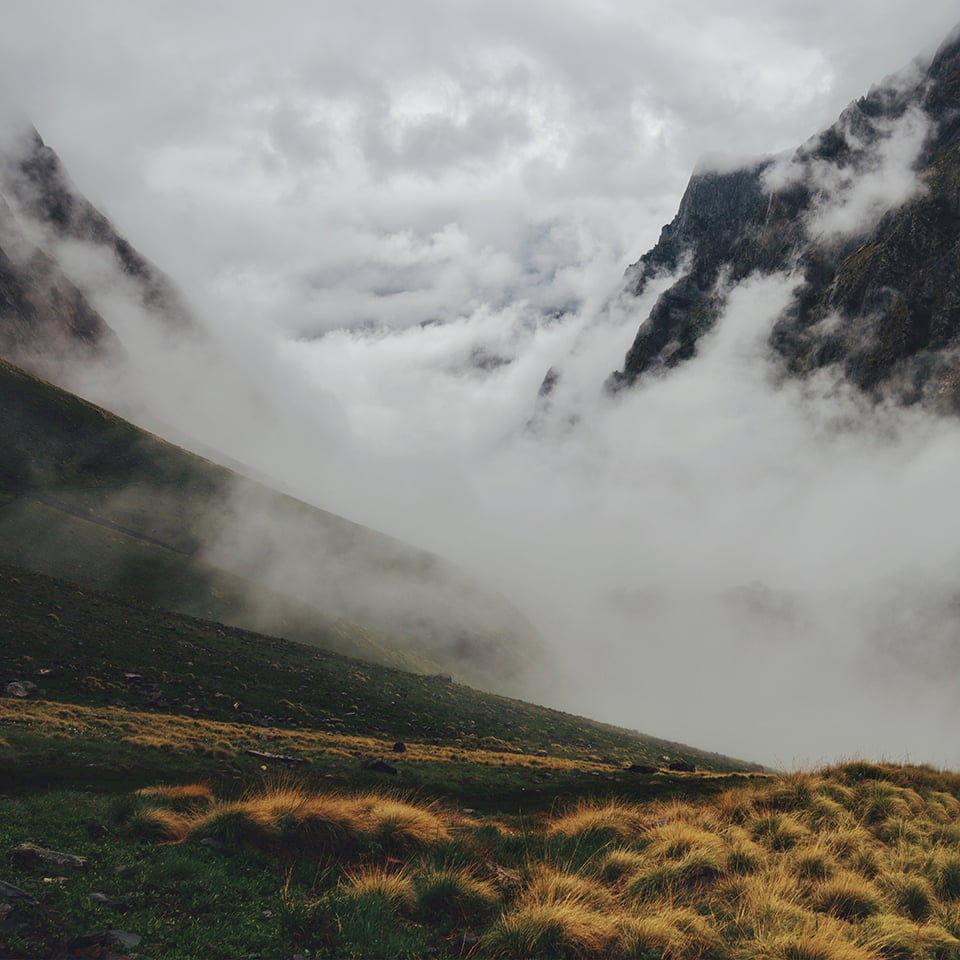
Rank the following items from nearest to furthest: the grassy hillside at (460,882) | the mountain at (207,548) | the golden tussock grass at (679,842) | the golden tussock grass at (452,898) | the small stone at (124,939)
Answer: the small stone at (124,939), the grassy hillside at (460,882), the golden tussock grass at (452,898), the golden tussock grass at (679,842), the mountain at (207,548)

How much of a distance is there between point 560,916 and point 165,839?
870 cm

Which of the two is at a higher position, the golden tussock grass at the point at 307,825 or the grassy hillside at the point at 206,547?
the grassy hillside at the point at 206,547

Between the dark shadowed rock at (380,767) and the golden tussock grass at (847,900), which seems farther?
the dark shadowed rock at (380,767)

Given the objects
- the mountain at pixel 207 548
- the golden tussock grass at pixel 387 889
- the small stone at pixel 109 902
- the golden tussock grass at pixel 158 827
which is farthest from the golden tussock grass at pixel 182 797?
the mountain at pixel 207 548

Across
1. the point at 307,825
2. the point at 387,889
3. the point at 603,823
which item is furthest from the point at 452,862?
the point at 603,823

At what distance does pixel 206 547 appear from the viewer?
131125 millimetres

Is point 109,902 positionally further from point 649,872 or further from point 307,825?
point 649,872

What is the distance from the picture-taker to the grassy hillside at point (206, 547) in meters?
98.1

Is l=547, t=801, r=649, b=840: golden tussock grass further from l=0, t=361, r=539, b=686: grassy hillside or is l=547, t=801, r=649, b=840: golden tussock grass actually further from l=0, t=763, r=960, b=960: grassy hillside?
l=0, t=361, r=539, b=686: grassy hillside

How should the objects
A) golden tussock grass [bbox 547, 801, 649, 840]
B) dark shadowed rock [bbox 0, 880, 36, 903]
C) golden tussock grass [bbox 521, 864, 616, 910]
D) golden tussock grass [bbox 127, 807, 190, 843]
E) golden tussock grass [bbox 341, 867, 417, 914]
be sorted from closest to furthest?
dark shadowed rock [bbox 0, 880, 36, 903]
golden tussock grass [bbox 341, 867, 417, 914]
golden tussock grass [bbox 521, 864, 616, 910]
golden tussock grass [bbox 127, 807, 190, 843]
golden tussock grass [bbox 547, 801, 649, 840]

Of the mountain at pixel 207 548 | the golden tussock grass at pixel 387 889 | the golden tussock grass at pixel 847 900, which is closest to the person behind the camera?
the golden tussock grass at pixel 387 889

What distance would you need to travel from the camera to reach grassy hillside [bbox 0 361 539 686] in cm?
9812

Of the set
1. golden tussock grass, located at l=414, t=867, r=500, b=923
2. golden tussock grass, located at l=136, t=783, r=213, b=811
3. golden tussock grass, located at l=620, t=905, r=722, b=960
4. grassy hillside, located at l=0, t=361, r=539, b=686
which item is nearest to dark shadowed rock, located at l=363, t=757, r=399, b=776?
golden tussock grass, located at l=136, t=783, r=213, b=811

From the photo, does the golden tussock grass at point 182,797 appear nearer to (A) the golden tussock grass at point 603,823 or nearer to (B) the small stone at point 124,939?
(B) the small stone at point 124,939
